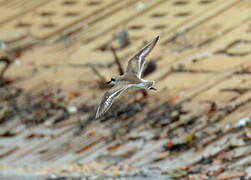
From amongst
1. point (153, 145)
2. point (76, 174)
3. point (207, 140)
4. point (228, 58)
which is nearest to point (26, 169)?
point (76, 174)

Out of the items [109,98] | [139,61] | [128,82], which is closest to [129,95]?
[139,61]

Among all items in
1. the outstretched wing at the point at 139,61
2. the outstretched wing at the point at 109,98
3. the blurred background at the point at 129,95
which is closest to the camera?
the outstretched wing at the point at 109,98

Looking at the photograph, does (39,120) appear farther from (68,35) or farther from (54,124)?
(68,35)

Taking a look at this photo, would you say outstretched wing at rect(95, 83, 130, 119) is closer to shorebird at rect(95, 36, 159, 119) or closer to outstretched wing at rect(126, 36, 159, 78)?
shorebird at rect(95, 36, 159, 119)

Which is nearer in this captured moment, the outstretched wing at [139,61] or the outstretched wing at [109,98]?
the outstretched wing at [109,98]

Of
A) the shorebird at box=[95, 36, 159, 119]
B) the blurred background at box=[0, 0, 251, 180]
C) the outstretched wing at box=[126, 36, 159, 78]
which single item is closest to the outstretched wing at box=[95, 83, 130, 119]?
the shorebird at box=[95, 36, 159, 119]

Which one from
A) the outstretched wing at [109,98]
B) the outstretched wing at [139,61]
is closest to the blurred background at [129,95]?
the outstretched wing at [139,61]

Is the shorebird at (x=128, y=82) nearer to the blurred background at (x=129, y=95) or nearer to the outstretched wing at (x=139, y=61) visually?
the outstretched wing at (x=139, y=61)

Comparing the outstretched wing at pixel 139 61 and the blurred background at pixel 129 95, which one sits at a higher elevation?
the outstretched wing at pixel 139 61

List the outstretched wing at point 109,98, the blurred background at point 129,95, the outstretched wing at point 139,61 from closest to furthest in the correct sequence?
the outstretched wing at point 109,98
the outstretched wing at point 139,61
the blurred background at point 129,95
